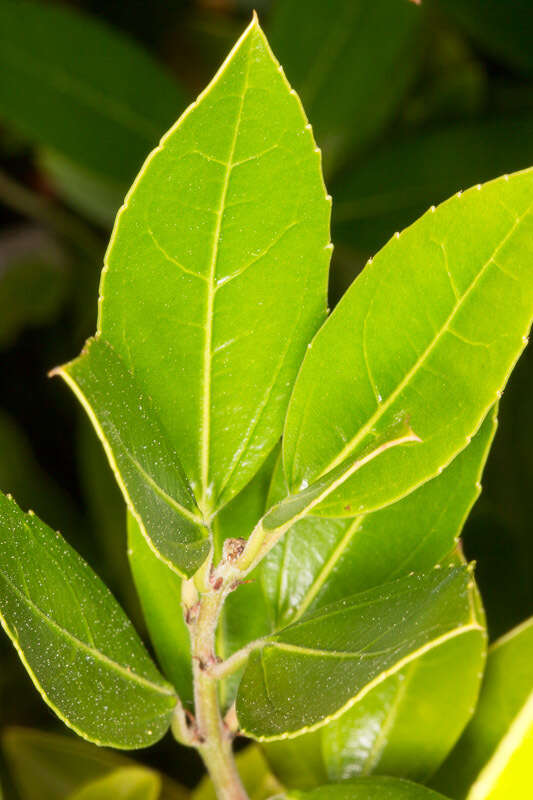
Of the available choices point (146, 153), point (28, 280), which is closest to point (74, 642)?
point (28, 280)

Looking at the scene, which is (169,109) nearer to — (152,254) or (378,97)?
(378,97)

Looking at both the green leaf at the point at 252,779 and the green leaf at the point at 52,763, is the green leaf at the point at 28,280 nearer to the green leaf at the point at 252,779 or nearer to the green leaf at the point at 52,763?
the green leaf at the point at 52,763

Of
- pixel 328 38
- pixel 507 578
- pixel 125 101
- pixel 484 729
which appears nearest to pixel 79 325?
pixel 125 101

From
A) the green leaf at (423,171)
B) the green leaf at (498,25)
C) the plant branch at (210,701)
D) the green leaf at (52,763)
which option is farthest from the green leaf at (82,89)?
the plant branch at (210,701)

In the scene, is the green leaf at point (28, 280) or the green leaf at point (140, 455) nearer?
the green leaf at point (140, 455)

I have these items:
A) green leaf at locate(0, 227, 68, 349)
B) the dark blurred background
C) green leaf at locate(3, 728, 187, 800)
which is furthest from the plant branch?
green leaf at locate(0, 227, 68, 349)

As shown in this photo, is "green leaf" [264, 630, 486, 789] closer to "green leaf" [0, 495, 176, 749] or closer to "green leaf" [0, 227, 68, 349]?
"green leaf" [0, 495, 176, 749]
